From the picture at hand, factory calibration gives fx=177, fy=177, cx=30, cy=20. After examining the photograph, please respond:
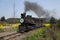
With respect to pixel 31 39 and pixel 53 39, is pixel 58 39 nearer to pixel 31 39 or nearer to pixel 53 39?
pixel 53 39

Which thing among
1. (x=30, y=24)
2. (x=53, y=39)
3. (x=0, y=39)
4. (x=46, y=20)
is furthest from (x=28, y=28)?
(x=46, y=20)

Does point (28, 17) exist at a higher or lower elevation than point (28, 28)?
higher

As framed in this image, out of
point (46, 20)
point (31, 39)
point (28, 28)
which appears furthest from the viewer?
point (46, 20)

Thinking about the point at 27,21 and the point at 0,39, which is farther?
the point at 27,21

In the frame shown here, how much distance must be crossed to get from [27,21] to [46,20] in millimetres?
44345

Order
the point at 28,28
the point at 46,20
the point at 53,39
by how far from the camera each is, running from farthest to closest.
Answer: the point at 46,20
the point at 28,28
the point at 53,39

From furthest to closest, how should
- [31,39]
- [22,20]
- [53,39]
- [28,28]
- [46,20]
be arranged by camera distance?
[46,20] → [28,28] → [22,20] → [31,39] → [53,39]

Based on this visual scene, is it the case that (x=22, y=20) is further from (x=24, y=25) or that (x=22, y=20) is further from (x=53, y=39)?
(x=53, y=39)

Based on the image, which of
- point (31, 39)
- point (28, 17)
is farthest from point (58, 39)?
point (28, 17)

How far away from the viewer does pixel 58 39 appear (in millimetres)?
14445

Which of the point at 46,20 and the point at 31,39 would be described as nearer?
the point at 31,39

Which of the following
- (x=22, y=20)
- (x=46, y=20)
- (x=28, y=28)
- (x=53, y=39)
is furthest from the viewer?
(x=46, y=20)

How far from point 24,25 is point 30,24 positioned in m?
2.72

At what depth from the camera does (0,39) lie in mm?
16781
